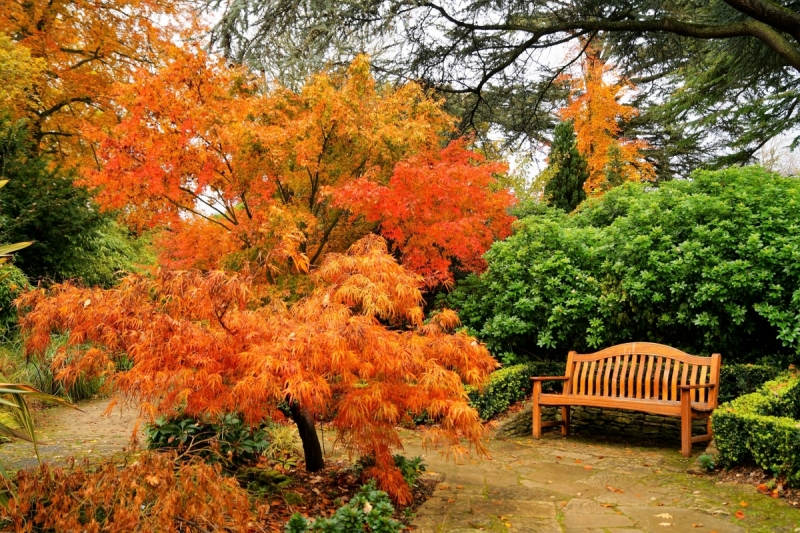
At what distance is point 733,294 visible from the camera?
245 inches

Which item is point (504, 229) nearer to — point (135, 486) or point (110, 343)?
point (110, 343)

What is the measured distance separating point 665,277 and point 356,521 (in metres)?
4.87

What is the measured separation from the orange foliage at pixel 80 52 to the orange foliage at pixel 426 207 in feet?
27.7

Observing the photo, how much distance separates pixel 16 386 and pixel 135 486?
0.68m

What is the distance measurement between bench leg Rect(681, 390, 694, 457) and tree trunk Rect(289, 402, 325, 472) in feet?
10.6

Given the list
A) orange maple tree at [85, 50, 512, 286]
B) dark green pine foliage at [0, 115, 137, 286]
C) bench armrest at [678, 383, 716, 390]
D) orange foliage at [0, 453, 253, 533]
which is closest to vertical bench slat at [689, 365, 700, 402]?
bench armrest at [678, 383, 716, 390]

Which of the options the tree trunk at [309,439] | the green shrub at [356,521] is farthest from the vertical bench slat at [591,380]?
the green shrub at [356,521]

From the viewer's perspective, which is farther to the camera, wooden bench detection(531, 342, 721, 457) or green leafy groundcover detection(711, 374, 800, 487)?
wooden bench detection(531, 342, 721, 457)

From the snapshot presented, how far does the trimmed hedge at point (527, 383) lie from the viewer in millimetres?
6051

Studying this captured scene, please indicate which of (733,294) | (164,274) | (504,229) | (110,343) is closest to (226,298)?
(164,274)

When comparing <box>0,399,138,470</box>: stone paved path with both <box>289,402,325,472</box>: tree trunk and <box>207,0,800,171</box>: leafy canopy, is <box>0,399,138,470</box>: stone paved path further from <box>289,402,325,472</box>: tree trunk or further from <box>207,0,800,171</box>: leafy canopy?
<box>207,0,800,171</box>: leafy canopy

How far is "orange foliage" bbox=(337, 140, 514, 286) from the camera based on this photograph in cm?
748

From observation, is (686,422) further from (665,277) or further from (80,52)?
(80,52)

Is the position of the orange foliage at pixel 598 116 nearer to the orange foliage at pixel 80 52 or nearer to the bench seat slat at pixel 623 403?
the orange foliage at pixel 80 52
